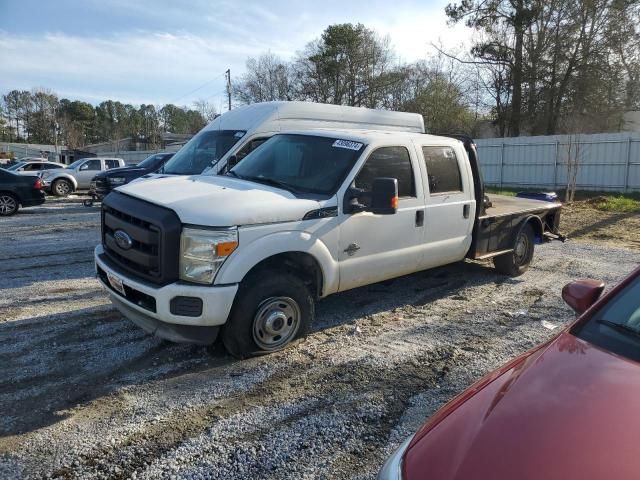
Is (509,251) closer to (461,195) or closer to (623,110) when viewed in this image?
(461,195)

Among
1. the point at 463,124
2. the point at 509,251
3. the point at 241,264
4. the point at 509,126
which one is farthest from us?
the point at 463,124

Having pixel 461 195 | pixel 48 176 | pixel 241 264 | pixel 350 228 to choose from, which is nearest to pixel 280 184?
pixel 350 228

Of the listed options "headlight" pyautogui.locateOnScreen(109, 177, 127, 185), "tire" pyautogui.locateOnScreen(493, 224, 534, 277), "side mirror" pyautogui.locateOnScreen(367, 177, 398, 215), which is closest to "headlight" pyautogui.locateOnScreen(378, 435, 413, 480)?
"side mirror" pyautogui.locateOnScreen(367, 177, 398, 215)

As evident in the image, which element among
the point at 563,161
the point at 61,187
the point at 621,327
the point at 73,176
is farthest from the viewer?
the point at 563,161

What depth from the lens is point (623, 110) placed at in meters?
28.2

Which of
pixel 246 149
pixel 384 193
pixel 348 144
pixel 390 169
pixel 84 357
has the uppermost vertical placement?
pixel 246 149

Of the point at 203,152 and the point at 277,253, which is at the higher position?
the point at 203,152

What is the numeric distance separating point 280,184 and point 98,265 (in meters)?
1.87

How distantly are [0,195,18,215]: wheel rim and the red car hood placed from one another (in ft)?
51.5

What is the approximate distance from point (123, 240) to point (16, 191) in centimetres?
1259

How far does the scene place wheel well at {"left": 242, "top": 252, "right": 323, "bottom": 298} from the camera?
168 inches

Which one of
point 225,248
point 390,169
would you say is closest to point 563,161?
point 390,169

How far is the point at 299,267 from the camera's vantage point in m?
4.51

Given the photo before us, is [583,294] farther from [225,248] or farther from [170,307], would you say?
[170,307]
